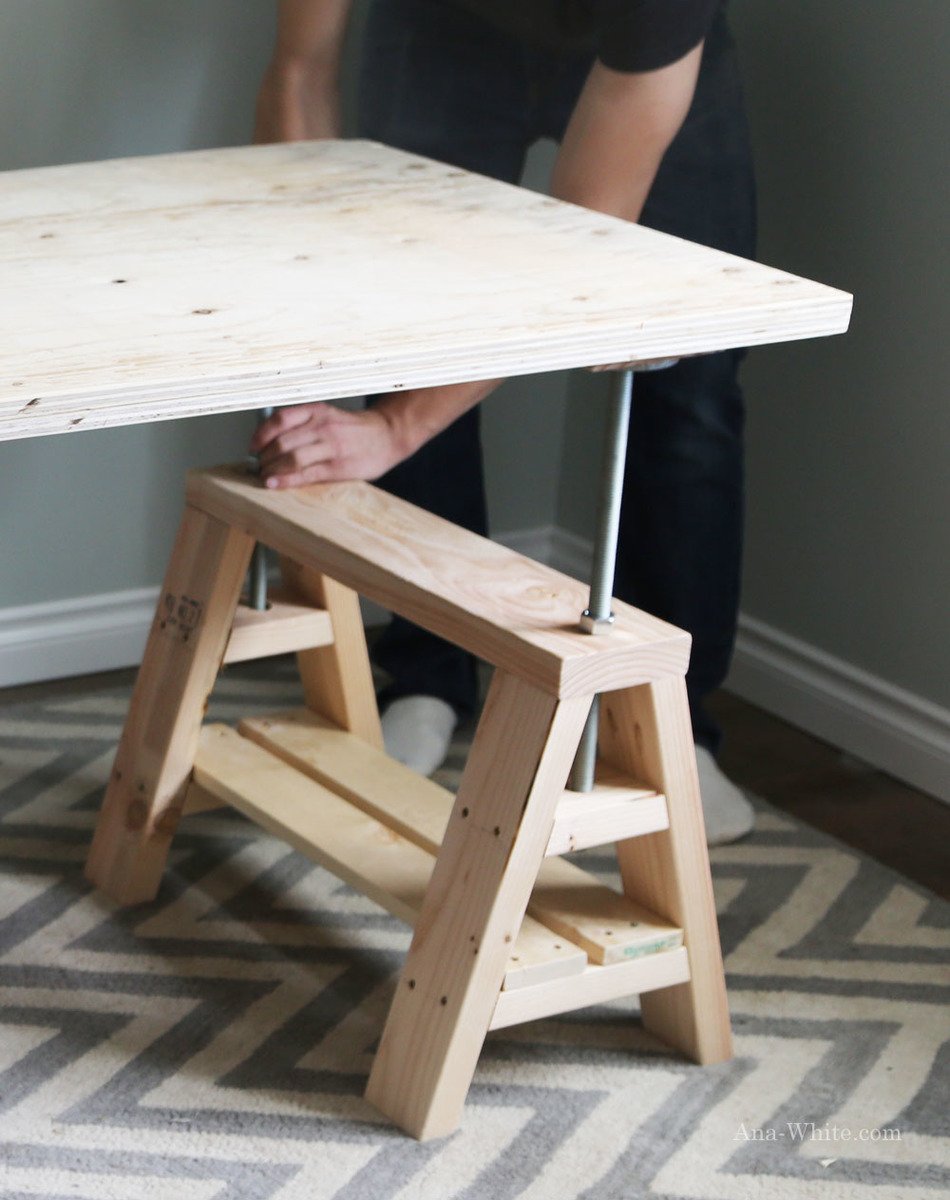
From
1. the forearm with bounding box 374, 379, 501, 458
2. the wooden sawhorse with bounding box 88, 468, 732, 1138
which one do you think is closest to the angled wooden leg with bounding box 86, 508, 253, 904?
the wooden sawhorse with bounding box 88, 468, 732, 1138

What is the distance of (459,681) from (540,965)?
69cm

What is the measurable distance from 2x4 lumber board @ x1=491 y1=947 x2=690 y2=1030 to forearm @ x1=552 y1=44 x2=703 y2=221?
0.62m

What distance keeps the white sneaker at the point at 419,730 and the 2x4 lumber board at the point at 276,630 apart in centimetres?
26

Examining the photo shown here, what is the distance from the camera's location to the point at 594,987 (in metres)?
A: 1.27

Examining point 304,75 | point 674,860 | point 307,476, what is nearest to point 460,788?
point 674,860

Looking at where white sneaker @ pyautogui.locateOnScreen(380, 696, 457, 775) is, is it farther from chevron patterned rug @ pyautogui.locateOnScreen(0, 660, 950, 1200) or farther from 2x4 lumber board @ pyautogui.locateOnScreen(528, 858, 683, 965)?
2x4 lumber board @ pyautogui.locateOnScreen(528, 858, 683, 965)

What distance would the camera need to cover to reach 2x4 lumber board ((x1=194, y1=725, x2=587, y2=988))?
4.12 ft

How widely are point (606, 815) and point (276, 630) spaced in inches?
16.7

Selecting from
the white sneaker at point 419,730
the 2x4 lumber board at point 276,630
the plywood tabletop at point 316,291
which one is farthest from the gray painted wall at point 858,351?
the 2x4 lumber board at point 276,630

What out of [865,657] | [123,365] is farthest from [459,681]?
[123,365]

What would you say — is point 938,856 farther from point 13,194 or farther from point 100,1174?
point 13,194

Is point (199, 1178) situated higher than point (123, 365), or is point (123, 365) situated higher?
point (123, 365)

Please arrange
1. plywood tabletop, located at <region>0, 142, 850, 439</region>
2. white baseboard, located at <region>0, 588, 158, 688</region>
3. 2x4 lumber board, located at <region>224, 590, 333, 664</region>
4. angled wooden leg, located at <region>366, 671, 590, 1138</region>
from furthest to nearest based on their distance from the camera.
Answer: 1. white baseboard, located at <region>0, 588, 158, 688</region>
2. 2x4 lumber board, located at <region>224, 590, 333, 664</region>
3. angled wooden leg, located at <region>366, 671, 590, 1138</region>
4. plywood tabletop, located at <region>0, 142, 850, 439</region>

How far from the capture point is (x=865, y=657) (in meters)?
1.93
